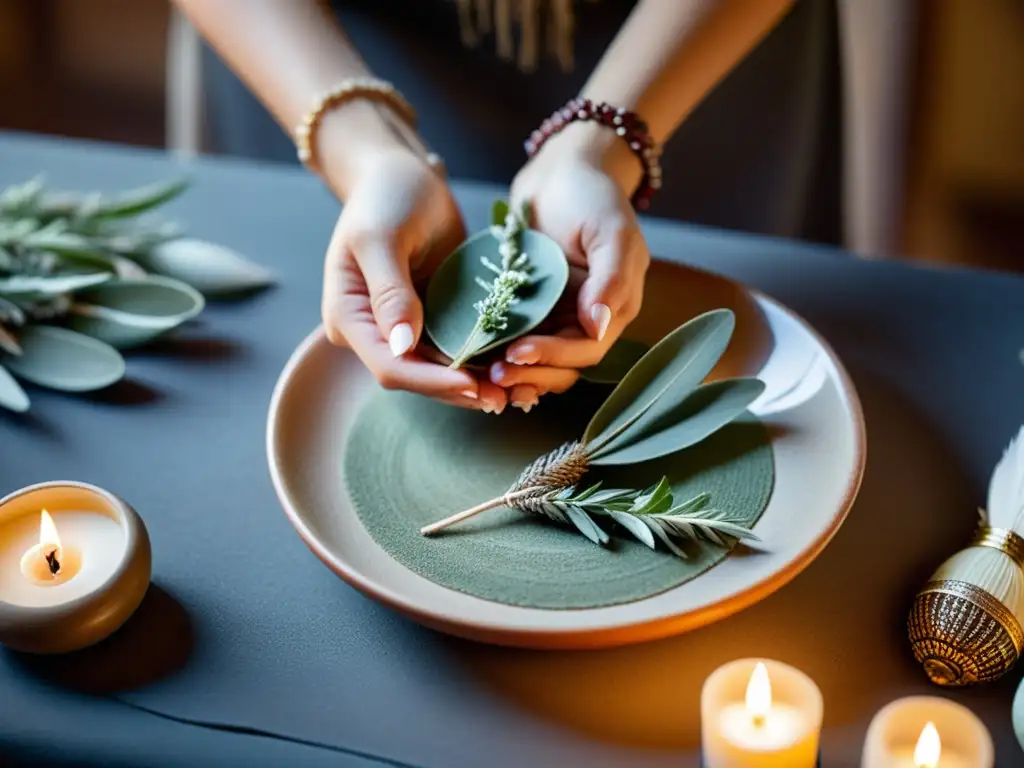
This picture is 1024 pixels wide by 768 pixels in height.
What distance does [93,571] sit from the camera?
634 millimetres

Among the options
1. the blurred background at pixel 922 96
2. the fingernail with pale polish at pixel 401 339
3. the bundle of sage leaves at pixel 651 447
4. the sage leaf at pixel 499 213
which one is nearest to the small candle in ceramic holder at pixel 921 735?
the bundle of sage leaves at pixel 651 447

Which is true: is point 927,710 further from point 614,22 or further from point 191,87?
point 191,87

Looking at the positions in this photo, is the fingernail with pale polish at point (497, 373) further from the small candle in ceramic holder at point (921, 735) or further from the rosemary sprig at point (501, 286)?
the small candle in ceramic holder at point (921, 735)

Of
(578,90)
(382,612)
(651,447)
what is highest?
(578,90)

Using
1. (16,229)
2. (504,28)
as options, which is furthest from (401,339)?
(504,28)

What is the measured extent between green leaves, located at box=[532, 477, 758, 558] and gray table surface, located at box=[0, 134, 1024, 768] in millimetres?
57

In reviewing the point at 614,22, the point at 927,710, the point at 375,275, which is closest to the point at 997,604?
the point at 927,710

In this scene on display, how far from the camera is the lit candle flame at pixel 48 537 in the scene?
622 millimetres

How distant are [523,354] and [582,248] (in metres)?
0.14

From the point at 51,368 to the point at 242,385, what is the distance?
0.15 metres

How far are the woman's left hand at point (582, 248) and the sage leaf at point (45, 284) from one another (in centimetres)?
35

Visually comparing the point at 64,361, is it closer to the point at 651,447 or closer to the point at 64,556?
the point at 64,556

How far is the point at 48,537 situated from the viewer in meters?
0.62

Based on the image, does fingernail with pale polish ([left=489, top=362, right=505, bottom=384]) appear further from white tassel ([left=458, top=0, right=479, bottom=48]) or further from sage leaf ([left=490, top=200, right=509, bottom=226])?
white tassel ([left=458, top=0, right=479, bottom=48])
